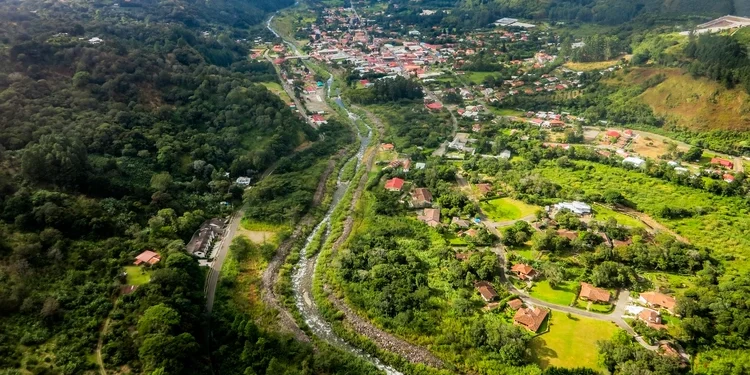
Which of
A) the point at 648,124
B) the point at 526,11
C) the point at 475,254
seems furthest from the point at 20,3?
the point at 526,11

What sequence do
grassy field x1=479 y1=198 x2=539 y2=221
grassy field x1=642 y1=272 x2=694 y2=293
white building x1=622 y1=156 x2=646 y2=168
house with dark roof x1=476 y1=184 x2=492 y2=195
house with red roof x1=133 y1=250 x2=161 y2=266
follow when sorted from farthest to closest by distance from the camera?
1. white building x1=622 y1=156 x2=646 y2=168
2. house with dark roof x1=476 y1=184 x2=492 y2=195
3. grassy field x1=479 y1=198 x2=539 y2=221
4. house with red roof x1=133 y1=250 x2=161 y2=266
5. grassy field x1=642 y1=272 x2=694 y2=293

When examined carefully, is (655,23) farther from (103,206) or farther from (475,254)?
(103,206)

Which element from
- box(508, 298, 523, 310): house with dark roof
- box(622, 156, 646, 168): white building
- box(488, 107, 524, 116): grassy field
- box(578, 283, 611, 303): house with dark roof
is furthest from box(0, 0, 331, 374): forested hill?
box(622, 156, 646, 168): white building

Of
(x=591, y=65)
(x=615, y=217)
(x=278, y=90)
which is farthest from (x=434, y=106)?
(x=615, y=217)

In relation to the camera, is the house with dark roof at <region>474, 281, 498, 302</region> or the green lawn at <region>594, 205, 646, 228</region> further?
the green lawn at <region>594, 205, 646, 228</region>

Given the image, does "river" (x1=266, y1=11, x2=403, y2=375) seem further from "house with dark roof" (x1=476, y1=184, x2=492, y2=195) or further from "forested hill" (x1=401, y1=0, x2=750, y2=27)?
"forested hill" (x1=401, y1=0, x2=750, y2=27)

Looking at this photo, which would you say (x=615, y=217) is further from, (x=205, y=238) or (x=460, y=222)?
(x=205, y=238)
